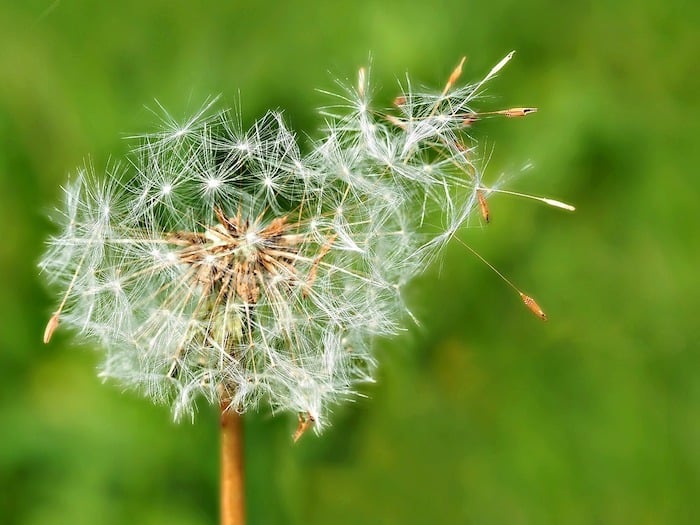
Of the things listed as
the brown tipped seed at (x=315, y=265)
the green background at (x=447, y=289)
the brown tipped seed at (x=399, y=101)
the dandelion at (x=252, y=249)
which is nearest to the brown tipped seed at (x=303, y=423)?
the dandelion at (x=252, y=249)

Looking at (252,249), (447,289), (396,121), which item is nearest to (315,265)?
(252,249)

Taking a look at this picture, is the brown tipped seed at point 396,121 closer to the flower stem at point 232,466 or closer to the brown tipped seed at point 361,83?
the brown tipped seed at point 361,83

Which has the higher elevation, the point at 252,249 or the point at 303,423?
the point at 252,249

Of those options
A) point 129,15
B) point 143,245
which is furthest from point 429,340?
point 129,15

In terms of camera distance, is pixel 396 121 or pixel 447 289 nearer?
pixel 396 121

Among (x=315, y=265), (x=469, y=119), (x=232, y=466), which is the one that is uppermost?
(x=469, y=119)

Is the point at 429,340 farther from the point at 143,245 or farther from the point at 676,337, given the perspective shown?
the point at 143,245

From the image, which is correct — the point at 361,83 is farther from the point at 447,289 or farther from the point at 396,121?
the point at 447,289

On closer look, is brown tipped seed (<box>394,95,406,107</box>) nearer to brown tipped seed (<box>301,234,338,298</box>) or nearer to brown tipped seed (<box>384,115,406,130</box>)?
brown tipped seed (<box>384,115,406,130</box>)
